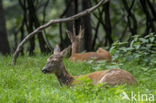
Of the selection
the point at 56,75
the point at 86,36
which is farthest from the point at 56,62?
the point at 86,36

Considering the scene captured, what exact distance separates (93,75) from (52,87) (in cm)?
100

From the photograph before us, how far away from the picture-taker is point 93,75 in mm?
6875

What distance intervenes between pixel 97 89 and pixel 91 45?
7.52 m

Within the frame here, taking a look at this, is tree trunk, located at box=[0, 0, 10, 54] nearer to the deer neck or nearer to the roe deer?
the roe deer

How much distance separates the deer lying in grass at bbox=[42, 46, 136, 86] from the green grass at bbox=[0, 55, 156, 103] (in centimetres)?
21

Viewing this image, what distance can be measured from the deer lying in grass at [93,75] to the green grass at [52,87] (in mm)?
205

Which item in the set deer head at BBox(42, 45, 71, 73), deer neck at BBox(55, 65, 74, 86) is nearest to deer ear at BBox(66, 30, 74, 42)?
deer head at BBox(42, 45, 71, 73)

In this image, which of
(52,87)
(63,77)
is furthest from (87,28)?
(52,87)

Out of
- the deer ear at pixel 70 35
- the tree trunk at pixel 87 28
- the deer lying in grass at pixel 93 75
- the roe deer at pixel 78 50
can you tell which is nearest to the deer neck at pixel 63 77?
the deer lying in grass at pixel 93 75

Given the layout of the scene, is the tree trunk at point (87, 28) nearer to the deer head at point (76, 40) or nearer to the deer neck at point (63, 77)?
the deer head at point (76, 40)

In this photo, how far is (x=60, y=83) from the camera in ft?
23.0

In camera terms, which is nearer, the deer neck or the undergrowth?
the undergrowth

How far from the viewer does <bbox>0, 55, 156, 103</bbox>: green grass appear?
5.04 m

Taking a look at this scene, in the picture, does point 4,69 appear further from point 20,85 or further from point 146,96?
point 146,96
